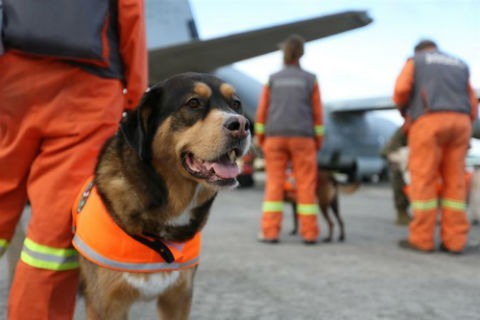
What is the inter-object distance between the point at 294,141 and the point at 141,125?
11.0ft

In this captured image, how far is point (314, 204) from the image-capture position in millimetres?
4980

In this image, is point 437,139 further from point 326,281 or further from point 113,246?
point 113,246

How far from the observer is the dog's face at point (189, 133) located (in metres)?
1.65

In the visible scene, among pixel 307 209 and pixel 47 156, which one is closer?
pixel 47 156

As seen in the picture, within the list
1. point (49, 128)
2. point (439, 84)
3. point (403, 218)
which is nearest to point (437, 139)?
point (439, 84)

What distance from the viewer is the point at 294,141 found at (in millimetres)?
4922

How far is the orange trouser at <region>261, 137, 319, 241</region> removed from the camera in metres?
4.93

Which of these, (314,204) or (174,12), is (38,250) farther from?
(174,12)

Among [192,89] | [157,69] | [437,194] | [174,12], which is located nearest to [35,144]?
[192,89]

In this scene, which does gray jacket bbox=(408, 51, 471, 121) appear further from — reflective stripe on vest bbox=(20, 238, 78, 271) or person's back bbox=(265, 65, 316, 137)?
reflective stripe on vest bbox=(20, 238, 78, 271)

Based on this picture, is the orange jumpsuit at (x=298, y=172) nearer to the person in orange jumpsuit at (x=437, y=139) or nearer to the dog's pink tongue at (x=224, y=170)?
the person in orange jumpsuit at (x=437, y=139)

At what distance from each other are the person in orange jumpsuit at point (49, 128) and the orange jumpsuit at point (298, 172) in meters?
3.15

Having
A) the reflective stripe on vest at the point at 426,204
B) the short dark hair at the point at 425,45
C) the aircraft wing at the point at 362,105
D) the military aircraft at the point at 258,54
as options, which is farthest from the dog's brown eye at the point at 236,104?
the aircraft wing at the point at 362,105

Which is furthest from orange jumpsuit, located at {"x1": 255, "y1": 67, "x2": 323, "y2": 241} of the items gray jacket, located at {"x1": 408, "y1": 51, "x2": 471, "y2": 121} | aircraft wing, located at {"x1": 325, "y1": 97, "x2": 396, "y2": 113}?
aircraft wing, located at {"x1": 325, "y1": 97, "x2": 396, "y2": 113}
